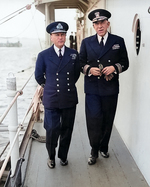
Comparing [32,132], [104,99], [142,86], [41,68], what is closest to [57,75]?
[41,68]

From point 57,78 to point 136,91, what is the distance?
79cm

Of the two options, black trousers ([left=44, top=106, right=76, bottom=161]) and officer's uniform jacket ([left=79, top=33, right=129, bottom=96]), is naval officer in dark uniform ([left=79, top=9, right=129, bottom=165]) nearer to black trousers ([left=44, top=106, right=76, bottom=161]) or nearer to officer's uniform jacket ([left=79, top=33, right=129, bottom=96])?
officer's uniform jacket ([left=79, top=33, right=129, bottom=96])

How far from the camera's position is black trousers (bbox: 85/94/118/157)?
246 centimetres

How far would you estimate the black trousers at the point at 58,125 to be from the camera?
2350 mm

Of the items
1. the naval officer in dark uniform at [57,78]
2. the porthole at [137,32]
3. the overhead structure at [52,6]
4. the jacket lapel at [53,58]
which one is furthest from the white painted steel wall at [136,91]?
the overhead structure at [52,6]

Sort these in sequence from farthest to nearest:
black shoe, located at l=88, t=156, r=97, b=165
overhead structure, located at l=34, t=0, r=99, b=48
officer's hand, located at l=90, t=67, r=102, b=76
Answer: overhead structure, located at l=34, t=0, r=99, b=48, black shoe, located at l=88, t=156, r=97, b=165, officer's hand, located at l=90, t=67, r=102, b=76

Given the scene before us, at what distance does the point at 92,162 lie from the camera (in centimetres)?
256

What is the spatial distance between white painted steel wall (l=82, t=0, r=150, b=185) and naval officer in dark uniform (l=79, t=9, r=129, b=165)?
8.1 inches

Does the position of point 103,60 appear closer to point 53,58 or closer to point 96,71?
point 96,71

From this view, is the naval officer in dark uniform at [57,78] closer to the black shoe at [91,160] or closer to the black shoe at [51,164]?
the black shoe at [51,164]

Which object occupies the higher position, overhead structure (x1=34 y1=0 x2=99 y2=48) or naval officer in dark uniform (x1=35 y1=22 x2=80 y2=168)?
overhead structure (x1=34 y1=0 x2=99 y2=48)

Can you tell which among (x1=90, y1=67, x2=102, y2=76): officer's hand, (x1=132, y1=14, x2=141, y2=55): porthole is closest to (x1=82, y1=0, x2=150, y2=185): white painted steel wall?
(x1=132, y1=14, x2=141, y2=55): porthole

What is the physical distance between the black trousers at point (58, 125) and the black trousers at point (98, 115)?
7.2 inches

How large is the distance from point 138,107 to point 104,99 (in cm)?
32
